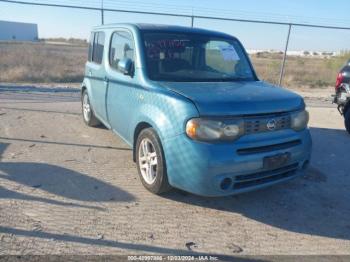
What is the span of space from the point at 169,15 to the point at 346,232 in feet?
29.0

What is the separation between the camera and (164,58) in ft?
14.6

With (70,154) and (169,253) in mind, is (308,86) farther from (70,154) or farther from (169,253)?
(169,253)

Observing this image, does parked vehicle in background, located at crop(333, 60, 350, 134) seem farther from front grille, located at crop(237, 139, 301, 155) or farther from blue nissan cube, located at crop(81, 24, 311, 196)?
front grille, located at crop(237, 139, 301, 155)

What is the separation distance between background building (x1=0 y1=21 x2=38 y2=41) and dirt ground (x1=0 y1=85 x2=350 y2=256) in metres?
70.5

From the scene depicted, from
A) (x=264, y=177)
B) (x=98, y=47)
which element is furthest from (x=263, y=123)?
(x=98, y=47)

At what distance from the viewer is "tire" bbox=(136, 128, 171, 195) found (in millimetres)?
3848

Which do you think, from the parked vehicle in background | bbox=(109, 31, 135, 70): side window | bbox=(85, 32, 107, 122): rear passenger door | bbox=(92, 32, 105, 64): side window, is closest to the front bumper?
bbox=(109, 31, 135, 70): side window

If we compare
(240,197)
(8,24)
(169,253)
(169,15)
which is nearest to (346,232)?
(240,197)

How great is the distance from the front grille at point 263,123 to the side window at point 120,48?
1.72 metres

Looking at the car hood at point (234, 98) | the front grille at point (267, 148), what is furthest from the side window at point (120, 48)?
the front grille at point (267, 148)

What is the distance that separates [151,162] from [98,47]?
277 centimetres

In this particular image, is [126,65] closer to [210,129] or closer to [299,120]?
[210,129]

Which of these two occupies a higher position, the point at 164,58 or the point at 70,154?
the point at 164,58

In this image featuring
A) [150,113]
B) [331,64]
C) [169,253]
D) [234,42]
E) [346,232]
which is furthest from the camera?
[331,64]
